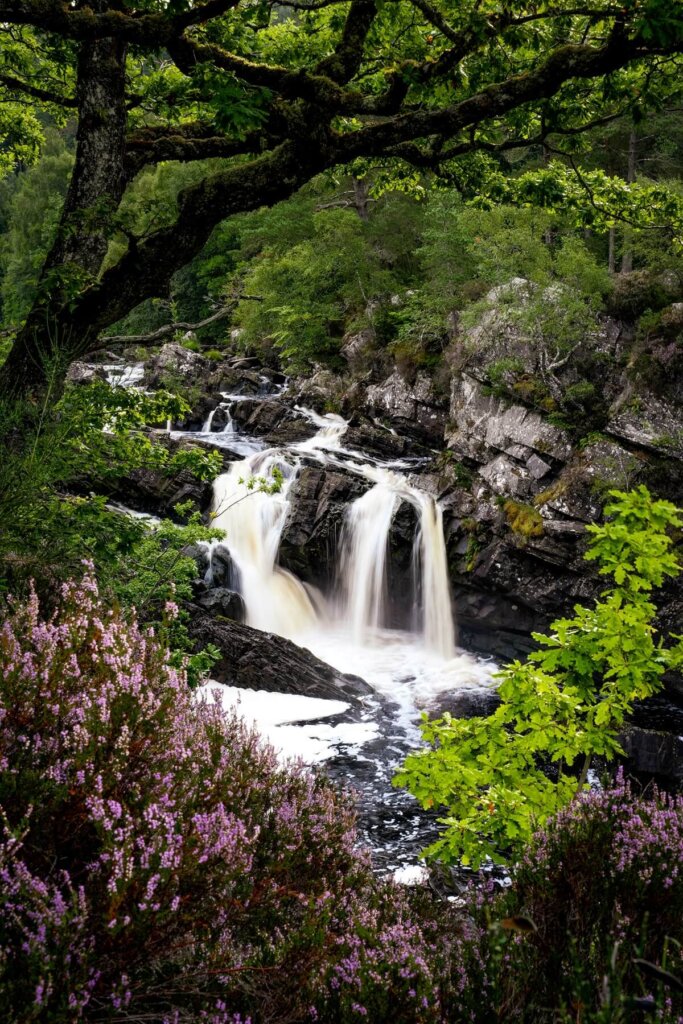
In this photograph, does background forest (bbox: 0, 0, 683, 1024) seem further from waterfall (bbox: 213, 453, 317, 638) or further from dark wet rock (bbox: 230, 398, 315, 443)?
dark wet rock (bbox: 230, 398, 315, 443)

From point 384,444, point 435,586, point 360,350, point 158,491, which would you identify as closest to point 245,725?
point 435,586

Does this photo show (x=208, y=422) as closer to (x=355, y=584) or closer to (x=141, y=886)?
(x=355, y=584)

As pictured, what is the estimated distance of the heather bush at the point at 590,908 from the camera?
232cm

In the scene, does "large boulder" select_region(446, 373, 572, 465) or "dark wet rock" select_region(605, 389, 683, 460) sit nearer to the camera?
"dark wet rock" select_region(605, 389, 683, 460)

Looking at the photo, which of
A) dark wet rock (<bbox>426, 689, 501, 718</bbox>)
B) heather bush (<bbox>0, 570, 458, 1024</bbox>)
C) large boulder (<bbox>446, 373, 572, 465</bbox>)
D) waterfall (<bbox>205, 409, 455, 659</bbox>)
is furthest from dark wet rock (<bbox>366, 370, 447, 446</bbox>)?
heather bush (<bbox>0, 570, 458, 1024</bbox>)

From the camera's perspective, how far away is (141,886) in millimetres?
2102

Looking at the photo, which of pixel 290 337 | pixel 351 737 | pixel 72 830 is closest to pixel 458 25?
pixel 72 830

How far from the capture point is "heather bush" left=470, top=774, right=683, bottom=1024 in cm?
232

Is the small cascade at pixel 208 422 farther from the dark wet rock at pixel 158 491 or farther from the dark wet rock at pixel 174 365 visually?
the dark wet rock at pixel 158 491

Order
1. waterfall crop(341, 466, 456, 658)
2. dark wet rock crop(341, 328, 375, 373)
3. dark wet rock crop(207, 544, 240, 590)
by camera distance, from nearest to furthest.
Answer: dark wet rock crop(207, 544, 240, 590) → waterfall crop(341, 466, 456, 658) → dark wet rock crop(341, 328, 375, 373)

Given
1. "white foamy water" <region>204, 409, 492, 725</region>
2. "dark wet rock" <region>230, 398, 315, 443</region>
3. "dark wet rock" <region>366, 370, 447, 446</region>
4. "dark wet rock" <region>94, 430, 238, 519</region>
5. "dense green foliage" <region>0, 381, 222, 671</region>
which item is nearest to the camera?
"dense green foliage" <region>0, 381, 222, 671</region>

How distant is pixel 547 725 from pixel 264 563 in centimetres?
1245

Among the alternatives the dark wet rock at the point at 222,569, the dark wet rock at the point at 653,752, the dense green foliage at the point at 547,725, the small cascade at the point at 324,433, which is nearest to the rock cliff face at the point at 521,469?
the small cascade at the point at 324,433

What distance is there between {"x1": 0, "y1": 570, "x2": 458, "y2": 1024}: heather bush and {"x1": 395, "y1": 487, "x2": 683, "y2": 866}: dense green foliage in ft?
6.00
